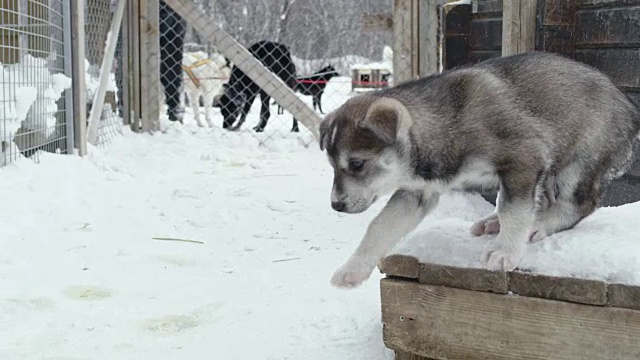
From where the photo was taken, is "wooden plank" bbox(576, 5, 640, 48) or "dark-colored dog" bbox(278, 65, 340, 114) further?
"dark-colored dog" bbox(278, 65, 340, 114)

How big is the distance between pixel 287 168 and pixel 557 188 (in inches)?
187

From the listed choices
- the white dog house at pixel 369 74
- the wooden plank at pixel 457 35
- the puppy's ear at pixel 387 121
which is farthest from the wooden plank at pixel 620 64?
the white dog house at pixel 369 74

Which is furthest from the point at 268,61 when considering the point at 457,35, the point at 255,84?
the point at 457,35

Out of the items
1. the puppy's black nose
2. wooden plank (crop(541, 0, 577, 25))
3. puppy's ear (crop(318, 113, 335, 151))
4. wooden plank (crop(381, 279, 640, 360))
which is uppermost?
wooden plank (crop(541, 0, 577, 25))

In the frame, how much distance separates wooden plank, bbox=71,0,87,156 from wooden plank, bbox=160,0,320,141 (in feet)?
7.70

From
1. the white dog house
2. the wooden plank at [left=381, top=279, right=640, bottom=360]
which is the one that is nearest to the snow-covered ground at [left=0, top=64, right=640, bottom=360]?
the wooden plank at [left=381, top=279, right=640, bottom=360]

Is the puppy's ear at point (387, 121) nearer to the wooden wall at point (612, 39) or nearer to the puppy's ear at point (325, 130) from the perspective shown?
the puppy's ear at point (325, 130)

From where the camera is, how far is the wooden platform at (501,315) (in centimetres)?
243

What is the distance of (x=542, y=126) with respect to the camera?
295 cm

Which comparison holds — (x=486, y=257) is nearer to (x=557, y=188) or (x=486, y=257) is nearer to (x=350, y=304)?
(x=557, y=188)

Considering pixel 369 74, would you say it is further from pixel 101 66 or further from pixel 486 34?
pixel 486 34

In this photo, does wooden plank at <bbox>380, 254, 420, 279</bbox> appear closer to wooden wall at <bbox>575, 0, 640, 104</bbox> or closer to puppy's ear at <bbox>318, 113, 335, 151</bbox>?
puppy's ear at <bbox>318, 113, 335, 151</bbox>

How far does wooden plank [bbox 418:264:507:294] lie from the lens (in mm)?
2615

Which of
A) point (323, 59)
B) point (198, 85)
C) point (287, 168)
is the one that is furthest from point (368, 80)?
point (287, 168)
